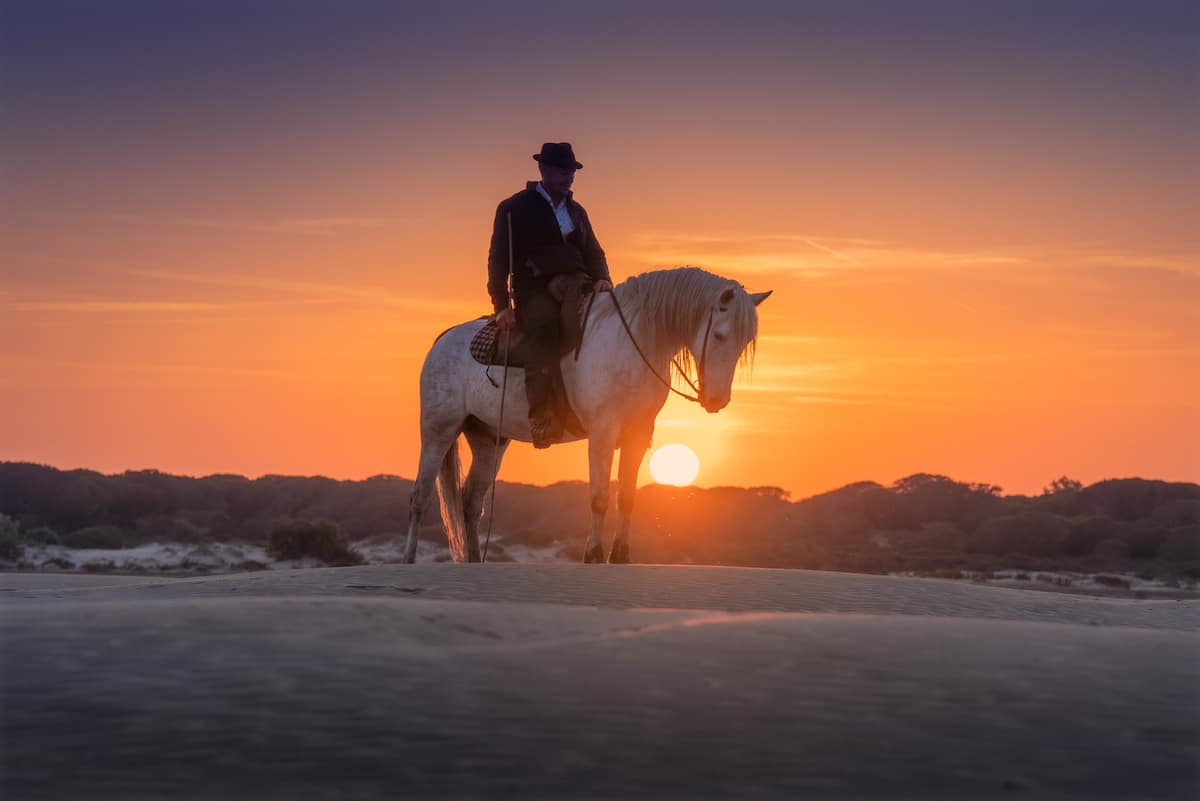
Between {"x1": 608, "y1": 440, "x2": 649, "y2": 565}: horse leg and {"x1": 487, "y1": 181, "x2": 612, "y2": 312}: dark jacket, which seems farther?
{"x1": 487, "y1": 181, "x2": 612, "y2": 312}: dark jacket

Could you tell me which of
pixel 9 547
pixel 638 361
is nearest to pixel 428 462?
pixel 638 361

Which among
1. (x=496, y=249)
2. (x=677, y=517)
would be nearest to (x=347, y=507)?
(x=677, y=517)

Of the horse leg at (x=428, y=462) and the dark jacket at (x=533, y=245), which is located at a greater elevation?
the dark jacket at (x=533, y=245)

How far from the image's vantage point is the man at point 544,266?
8.22 m

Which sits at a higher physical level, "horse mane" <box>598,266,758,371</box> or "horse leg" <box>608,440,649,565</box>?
"horse mane" <box>598,266,758,371</box>

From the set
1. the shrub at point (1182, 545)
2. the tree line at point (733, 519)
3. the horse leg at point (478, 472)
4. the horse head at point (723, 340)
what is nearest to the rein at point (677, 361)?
the horse head at point (723, 340)

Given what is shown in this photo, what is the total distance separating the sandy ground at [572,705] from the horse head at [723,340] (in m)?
4.75

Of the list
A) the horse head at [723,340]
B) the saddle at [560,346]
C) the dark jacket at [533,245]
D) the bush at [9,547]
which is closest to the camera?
the horse head at [723,340]

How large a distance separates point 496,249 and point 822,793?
7.04 m

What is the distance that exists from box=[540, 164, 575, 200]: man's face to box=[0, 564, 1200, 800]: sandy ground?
583 centimetres

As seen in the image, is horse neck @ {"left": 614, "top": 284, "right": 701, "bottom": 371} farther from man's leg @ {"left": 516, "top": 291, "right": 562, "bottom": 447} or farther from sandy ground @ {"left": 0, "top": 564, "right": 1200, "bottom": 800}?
sandy ground @ {"left": 0, "top": 564, "right": 1200, "bottom": 800}

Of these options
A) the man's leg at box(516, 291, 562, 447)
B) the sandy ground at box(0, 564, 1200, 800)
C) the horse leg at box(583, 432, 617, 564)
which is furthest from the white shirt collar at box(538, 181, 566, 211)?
the sandy ground at box(0, 564, 1200, 800)

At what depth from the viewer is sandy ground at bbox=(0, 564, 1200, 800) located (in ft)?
5.60

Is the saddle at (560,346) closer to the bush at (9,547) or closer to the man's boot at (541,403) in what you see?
the man's boot at (541,403)
